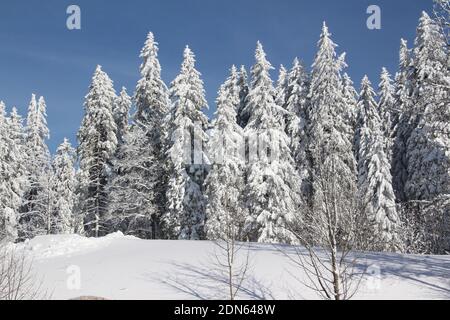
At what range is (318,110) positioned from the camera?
109ft

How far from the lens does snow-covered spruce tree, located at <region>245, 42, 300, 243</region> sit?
28.0 meters

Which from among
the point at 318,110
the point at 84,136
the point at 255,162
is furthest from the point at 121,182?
the point at 318,110

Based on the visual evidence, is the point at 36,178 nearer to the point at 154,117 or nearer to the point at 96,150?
the point at 96,150

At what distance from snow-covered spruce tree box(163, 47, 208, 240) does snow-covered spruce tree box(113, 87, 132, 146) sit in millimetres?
7573

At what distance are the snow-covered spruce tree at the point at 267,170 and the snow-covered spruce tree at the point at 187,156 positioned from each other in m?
4.43

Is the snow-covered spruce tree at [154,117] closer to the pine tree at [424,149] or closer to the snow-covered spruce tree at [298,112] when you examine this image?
the snow-covered spruce tree at [298,112]

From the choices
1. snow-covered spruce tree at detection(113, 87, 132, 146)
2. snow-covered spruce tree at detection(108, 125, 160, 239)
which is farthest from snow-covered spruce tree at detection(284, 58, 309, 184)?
snow-covered spruce tree at detection(113, 87, 132, 146)

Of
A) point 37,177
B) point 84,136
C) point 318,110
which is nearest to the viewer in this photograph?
point 318,110

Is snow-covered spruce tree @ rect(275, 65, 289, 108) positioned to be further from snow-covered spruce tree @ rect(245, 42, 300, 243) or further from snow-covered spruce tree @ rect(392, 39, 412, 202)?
snow-covered spruce tree @ rect(392, 39, 412, 202)

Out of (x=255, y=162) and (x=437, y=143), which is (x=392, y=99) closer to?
(x=437, y=143)

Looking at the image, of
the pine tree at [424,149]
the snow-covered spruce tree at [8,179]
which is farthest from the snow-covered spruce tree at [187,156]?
the pine tree at [424,149]

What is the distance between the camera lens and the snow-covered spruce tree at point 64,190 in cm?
4444

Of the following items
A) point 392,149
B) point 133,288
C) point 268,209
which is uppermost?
point 392,149

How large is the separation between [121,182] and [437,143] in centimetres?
2118
